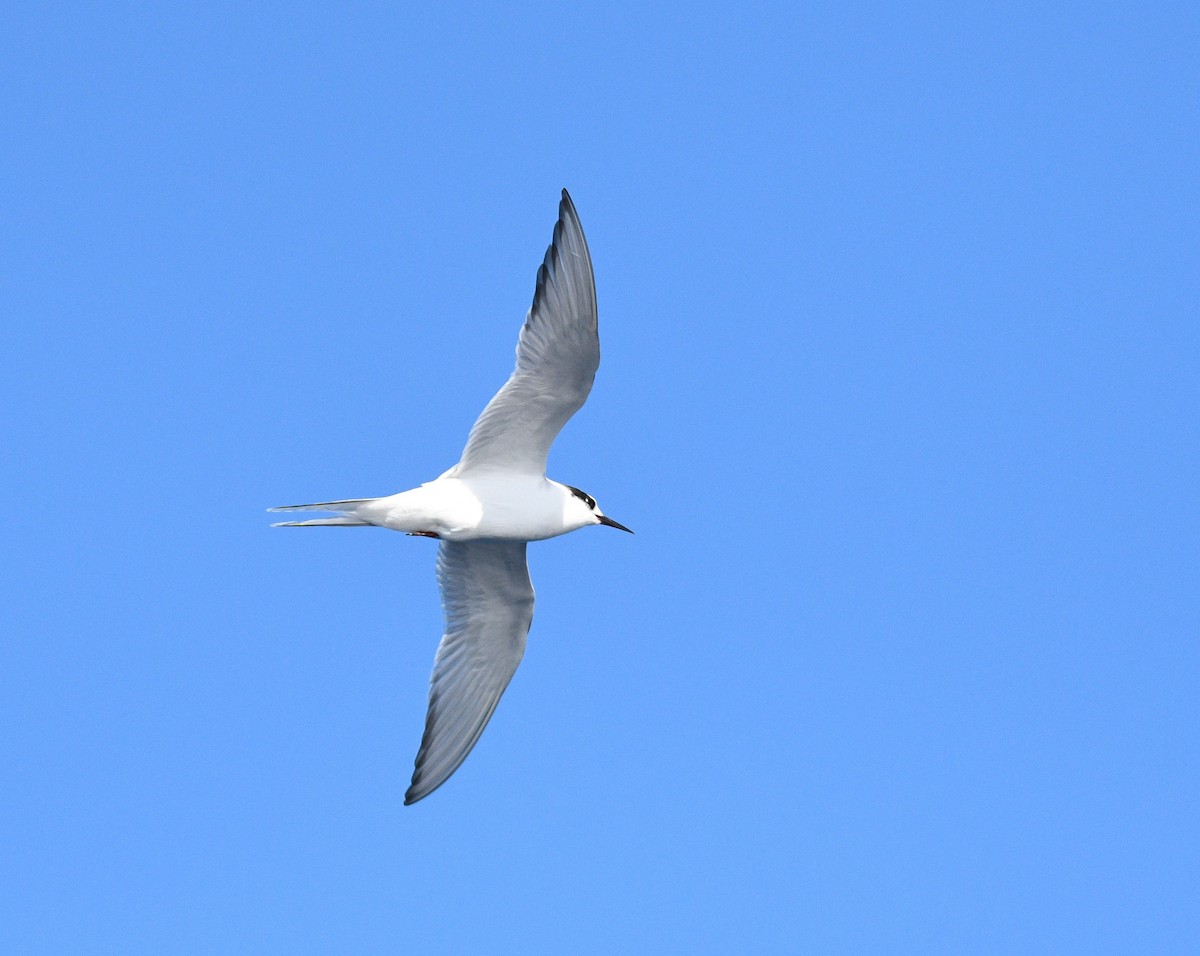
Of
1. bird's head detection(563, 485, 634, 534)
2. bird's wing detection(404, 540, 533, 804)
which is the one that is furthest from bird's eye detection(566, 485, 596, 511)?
bird's wing detection(404, 540, 533, 804)

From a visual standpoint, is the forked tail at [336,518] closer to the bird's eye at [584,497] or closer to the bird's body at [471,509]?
the bird's body at [471,509]

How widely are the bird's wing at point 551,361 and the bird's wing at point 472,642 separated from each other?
1.35 meters

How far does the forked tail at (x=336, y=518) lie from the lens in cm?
1138

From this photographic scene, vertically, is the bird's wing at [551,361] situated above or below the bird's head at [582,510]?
above

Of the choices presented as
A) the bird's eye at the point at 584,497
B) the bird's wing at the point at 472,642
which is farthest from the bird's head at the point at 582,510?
the bird's wing at the point at 472,642

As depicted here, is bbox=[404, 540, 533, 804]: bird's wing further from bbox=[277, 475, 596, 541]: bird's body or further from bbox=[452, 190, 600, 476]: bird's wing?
bbox=[452, 190, 600, 476]: bird's wing

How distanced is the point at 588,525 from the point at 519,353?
2.20 metres

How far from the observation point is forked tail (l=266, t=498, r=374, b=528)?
448 inches

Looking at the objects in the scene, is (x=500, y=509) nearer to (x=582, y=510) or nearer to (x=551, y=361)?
(x=582, y=510)

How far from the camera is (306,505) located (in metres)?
11.4

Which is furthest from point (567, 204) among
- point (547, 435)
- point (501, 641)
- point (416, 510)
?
point (501, 641)

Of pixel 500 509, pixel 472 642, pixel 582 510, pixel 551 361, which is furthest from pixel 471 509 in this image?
pixel 472 642

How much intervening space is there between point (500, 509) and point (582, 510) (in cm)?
95

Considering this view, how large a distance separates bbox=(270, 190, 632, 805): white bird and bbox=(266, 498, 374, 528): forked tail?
0.01m
